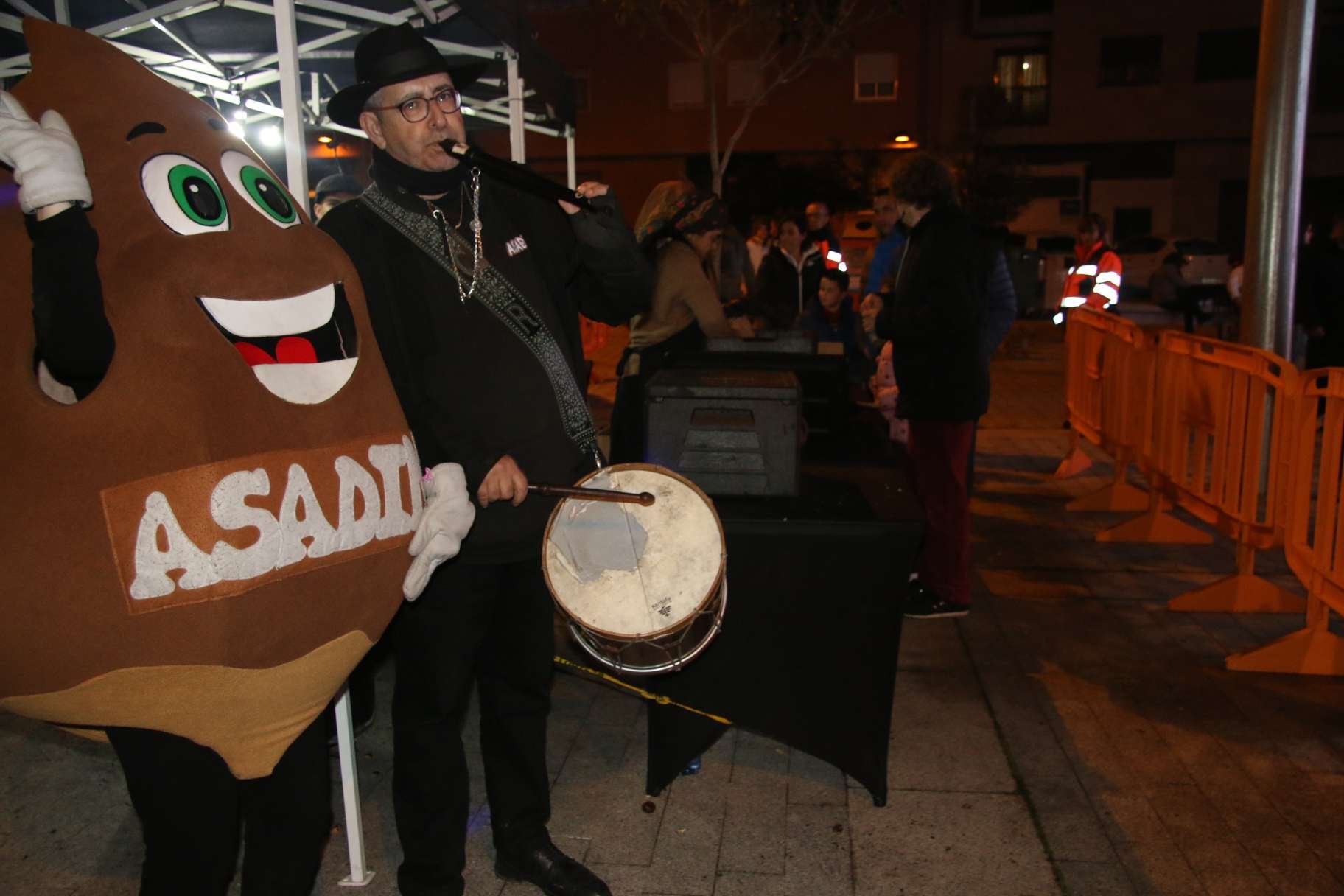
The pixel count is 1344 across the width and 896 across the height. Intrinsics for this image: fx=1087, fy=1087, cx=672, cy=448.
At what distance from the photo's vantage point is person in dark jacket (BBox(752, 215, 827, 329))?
8.35 m

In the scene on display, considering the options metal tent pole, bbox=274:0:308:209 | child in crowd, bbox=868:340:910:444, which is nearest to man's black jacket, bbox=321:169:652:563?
metal tent pole, bbox=274:0:308:209

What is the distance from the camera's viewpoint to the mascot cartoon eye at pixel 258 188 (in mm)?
1925

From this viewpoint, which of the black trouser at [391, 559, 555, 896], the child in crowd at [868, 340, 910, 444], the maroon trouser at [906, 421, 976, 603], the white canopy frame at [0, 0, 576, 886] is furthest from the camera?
the child in crowd at [868, 340, 910, 444]

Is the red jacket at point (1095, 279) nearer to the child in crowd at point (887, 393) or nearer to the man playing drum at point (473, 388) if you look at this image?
the child in crowd at point (887, 393)

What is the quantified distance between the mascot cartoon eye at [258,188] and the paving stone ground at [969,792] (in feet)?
6.04

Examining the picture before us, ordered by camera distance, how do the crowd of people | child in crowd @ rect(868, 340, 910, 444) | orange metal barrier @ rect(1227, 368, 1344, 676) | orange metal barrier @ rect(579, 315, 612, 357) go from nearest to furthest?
the crowd of people, orange metal barrier @ rect(1227, 368, 1344, 676), child in crowd @ rect(868, 340, 910, 444), orange metal barrier @ rect(579, 315, 612, 357)

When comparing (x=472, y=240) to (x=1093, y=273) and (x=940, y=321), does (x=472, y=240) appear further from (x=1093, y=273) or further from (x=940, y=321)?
(x=1093, y=273)

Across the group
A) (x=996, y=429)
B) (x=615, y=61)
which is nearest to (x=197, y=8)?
(x=996, y=429)

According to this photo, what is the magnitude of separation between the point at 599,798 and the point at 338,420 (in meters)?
1.89

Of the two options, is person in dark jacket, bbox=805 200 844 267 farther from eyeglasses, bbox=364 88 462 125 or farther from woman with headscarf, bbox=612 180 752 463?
eyeglasses, bbox=364 88 462 125

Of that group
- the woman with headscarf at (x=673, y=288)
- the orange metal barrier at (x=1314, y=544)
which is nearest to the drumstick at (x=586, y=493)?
the woman with headscarf at (x=673, y=288)

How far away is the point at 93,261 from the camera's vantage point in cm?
164

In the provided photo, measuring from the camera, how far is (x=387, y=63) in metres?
2.35

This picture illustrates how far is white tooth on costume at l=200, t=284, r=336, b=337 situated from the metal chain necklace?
1.56 feet
